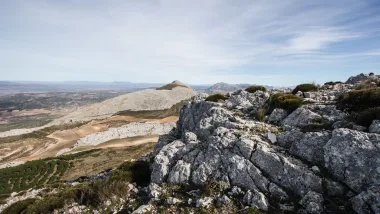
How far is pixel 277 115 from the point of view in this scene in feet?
66.9

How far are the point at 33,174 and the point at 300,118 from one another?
5461 centimetres

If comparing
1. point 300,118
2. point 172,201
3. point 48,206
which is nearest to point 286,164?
point 300,118

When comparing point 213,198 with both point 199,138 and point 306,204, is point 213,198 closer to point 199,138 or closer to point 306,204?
point 306,204

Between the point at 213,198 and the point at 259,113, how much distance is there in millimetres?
10147

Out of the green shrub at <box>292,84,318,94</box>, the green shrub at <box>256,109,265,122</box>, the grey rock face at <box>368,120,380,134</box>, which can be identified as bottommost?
the green shrub at <box>256,109,265,122</box>

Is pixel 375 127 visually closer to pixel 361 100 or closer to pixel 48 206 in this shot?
pixel 361 100

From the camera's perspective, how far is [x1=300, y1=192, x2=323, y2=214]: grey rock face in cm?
1124

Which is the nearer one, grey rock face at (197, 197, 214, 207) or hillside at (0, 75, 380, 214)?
hillside at (0, 75, 380, 214)

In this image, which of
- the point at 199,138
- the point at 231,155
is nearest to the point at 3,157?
the point at 199,138

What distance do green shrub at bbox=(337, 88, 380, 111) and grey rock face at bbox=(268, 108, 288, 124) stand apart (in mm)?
4119

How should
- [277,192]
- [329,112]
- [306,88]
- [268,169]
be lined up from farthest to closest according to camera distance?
1. [306,88]
2. [329,112]
3. [268,169]
4. [277,192]

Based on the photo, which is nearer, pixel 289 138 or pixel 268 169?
pixel 268 169

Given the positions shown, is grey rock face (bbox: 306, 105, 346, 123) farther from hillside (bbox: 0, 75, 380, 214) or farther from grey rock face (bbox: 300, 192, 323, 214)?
grey rock face (bbox: 300, 192, 323, 214)

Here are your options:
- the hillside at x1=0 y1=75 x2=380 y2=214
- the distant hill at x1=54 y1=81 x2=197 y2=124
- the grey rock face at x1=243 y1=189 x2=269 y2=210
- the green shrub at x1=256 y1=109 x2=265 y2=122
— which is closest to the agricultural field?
the hillside at x1=0 y1=75 x2=380 y2=214
